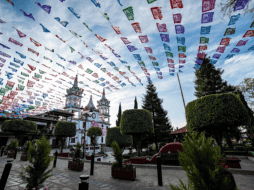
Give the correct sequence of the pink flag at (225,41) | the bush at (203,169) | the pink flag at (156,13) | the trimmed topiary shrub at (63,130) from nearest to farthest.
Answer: the bush at (203,169)
the pink flag at (156,13)
the pink flag at (225,41)
the trimmed topiary shrub at (63,130)

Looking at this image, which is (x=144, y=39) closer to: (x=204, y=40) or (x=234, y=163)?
(x=204, y=40)

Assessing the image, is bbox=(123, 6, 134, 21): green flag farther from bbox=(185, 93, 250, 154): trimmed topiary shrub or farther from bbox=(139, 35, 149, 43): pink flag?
bbox=(185, 93, 250, 154): trimmed topiary shrub

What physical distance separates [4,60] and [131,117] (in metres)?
10.1

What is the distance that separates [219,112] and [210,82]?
15.0 metres

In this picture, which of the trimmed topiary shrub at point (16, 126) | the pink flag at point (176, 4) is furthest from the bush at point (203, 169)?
the trimmed topiary shrub at point (16, 126)

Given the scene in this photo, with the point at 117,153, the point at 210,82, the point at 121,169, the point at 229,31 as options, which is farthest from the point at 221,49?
the point at 210,82

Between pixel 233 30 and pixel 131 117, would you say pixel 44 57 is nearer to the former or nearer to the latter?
pixel 131 117

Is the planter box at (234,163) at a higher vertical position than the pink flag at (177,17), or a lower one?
lower

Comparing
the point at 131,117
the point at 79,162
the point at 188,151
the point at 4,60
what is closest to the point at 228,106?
the point at 188,151

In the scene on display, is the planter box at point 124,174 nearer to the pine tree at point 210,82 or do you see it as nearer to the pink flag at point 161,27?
the pink flag at point 161,27

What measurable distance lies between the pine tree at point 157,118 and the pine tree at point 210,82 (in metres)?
6.80

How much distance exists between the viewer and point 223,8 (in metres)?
5.52

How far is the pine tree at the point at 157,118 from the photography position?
65.4 ft

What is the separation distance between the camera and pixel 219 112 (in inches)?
269
